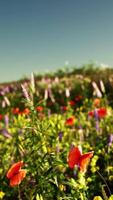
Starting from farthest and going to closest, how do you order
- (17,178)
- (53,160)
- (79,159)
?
(53,160) → (17,178) → (79,159)

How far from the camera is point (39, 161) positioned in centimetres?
326

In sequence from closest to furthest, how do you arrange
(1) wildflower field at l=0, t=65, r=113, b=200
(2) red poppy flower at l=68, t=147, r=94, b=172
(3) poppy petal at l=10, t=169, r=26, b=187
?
1. (2) red poppy flower at l=68, t=147, r=94, b=172
2. (3) poppy petal at l=10, t=169, r=26, b=187
3. (1) wildflower field at l=0, t=65, r=113, b=200

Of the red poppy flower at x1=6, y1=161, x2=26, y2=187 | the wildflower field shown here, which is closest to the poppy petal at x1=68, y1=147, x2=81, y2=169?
the wildflower field

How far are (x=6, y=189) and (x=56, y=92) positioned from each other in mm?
8888

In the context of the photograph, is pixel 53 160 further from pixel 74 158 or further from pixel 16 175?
pixel 74 158

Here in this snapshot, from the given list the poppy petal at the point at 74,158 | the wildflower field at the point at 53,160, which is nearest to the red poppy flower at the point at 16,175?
the wildflower field at the point at 53,160

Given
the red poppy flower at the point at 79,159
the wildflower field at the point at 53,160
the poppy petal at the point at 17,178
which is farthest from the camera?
the wildflower field at the point at 53,160

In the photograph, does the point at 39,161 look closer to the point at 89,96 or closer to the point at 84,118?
the point at 84,118

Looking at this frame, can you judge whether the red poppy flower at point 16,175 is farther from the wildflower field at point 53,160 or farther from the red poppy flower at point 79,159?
the red poppy flower at point 79,159

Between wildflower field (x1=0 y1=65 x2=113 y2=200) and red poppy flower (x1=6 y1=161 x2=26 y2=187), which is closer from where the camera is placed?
red poppy flower (x1=6 y1=161 x2=26 y2=187)

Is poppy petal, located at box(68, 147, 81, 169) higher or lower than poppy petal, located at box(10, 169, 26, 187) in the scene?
higher

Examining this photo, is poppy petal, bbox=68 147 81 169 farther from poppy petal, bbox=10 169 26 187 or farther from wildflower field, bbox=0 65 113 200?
poppy petal, bbox=10 169 26 187

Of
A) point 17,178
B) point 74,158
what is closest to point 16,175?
point 17,178

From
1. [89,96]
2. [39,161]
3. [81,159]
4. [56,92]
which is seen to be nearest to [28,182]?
[39,161]
